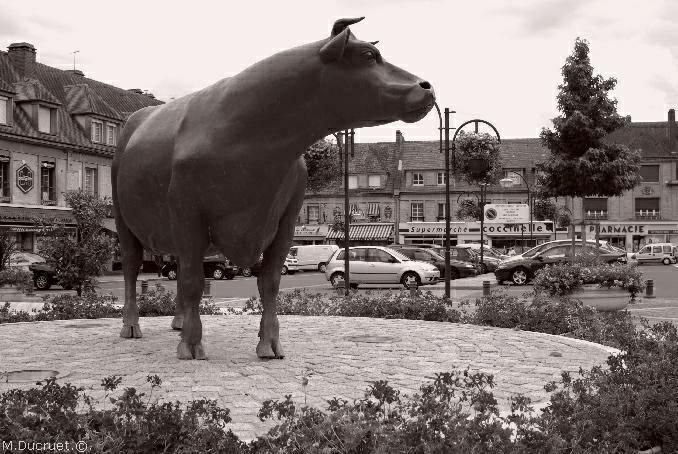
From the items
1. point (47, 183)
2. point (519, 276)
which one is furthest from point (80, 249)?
point (47, 183)

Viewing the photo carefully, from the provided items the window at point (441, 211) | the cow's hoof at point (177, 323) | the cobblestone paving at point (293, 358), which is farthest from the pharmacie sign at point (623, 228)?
the cow's hoof at point (177, 323)

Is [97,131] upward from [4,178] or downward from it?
upward

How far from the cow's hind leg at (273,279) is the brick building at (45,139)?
26843 mm

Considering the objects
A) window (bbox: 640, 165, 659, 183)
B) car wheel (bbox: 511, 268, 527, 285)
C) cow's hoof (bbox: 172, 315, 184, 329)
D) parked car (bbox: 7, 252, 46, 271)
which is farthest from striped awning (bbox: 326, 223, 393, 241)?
cow's hoof (bbox: 172, 315, 184, 329)

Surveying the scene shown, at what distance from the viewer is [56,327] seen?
9.17 metres

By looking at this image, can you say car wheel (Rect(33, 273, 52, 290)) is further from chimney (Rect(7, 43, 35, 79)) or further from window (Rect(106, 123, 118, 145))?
chimney (Rect(7, 43, 35, 79))

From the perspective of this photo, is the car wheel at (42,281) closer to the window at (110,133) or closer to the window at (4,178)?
the window at (4,178)

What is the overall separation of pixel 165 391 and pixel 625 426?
296 centimetres

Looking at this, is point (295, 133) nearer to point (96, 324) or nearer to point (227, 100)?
point (227, 100)

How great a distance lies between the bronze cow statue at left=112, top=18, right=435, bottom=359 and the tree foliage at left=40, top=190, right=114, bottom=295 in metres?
13.5

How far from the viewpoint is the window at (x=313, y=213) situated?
6247 centimetres

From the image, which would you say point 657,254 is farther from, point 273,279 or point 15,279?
point 273,279

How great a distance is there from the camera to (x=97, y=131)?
41344 mm

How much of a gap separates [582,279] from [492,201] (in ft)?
153
